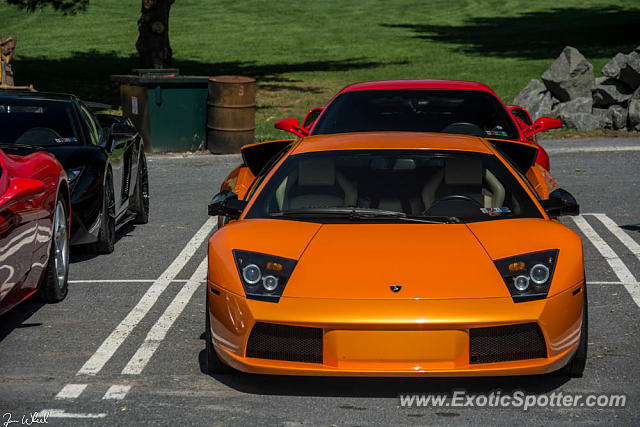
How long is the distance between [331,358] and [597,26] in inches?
1826

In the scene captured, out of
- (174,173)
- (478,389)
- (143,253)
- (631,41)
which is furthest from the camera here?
(631,41)

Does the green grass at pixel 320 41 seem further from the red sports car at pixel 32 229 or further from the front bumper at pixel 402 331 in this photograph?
the front bumper at pixel 402 331

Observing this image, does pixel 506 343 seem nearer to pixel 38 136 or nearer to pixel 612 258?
pixel 612 258

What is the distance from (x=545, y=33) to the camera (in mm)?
48125

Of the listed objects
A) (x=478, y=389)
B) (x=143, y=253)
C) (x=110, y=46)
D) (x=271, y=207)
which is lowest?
(x=110, y=46)

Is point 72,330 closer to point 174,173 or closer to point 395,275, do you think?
point 395,275

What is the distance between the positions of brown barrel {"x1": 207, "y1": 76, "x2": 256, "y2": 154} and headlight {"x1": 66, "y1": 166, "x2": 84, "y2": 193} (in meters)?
8.94

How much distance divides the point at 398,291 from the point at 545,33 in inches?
1750

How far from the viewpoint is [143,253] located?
9.97 meters

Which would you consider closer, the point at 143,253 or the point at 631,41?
the point at 143,253

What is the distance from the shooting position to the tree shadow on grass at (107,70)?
30.3 m

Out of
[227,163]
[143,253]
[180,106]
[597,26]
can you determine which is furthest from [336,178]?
[597,26]

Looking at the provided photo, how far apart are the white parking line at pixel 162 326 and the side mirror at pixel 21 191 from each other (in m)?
1.14

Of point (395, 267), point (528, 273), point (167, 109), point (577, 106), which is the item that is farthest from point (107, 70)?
point (528, 273)
